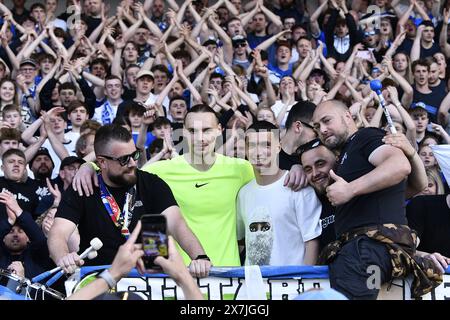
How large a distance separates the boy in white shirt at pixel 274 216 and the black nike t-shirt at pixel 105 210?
27.0 inches

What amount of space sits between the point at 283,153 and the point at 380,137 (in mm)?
1642

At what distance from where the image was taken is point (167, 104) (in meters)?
12.8

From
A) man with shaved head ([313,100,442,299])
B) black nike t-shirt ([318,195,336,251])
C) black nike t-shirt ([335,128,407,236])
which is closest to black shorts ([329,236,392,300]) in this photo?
man with shaved head ([313,100,442,299])

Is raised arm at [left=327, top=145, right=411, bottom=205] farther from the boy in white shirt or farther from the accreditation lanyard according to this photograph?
the accreditation lanyard

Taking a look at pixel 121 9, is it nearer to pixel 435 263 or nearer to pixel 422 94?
pixel 422 94

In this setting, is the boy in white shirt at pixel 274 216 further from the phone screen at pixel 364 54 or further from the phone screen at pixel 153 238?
the phone screen at pixel 364 54

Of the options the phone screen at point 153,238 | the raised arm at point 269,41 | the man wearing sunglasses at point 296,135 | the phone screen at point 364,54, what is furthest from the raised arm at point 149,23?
the phone screen at point 153,238

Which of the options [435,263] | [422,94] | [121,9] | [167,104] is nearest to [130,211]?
[435,263]

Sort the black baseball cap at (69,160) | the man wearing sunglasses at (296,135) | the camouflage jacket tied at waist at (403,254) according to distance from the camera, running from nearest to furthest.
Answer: the camouflage jacket tied at waist at (403,254), the man wearing sunglasses at (296,135), the black baseball cap at (69,160)

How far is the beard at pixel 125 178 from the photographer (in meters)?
6.85

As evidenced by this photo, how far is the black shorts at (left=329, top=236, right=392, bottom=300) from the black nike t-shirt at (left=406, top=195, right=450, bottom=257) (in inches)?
63.3

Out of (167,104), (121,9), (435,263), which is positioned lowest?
(435,263)

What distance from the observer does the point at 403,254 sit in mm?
6051

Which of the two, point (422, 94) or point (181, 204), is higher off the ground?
point (422, 94)
